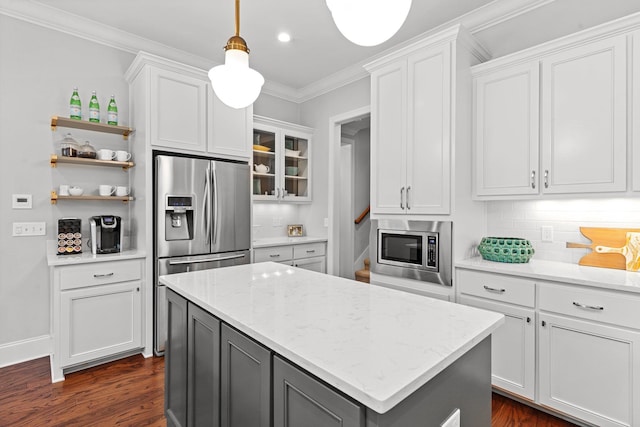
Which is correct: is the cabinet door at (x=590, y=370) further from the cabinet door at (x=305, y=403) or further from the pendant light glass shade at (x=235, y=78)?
the pendant light glass shade at (x=235, y=78)

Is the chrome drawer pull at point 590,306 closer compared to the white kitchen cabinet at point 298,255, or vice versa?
the chrome drawer pull at point 590,306

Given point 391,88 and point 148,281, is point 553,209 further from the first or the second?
point 148,281

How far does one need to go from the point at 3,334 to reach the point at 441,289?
3.58 metres

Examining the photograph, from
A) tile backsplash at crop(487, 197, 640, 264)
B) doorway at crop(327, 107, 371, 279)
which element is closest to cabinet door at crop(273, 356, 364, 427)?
tile backsplash at crop(487, 197, 640, 264)

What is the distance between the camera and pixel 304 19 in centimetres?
296

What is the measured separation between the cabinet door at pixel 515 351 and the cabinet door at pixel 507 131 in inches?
34.2

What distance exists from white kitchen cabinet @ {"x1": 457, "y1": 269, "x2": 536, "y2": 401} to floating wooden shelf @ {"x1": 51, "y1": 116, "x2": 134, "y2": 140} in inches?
131

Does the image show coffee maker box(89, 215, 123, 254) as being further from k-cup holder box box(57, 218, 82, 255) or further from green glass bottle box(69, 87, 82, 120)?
green glass bottle box(69, 87, 82, 120)

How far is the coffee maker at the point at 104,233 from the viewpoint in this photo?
9.18 feet

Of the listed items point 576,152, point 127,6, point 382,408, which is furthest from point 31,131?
point 576,152

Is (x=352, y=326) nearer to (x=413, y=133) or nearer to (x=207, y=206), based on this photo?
(x=413, y=133)

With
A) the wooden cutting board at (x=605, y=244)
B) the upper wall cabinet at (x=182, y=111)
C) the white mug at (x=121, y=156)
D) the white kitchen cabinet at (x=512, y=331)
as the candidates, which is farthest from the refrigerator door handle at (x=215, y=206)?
the wooden cutting board at (x=605, y=244)

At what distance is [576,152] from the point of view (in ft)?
7.09

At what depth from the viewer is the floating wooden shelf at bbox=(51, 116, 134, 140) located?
109 inches
